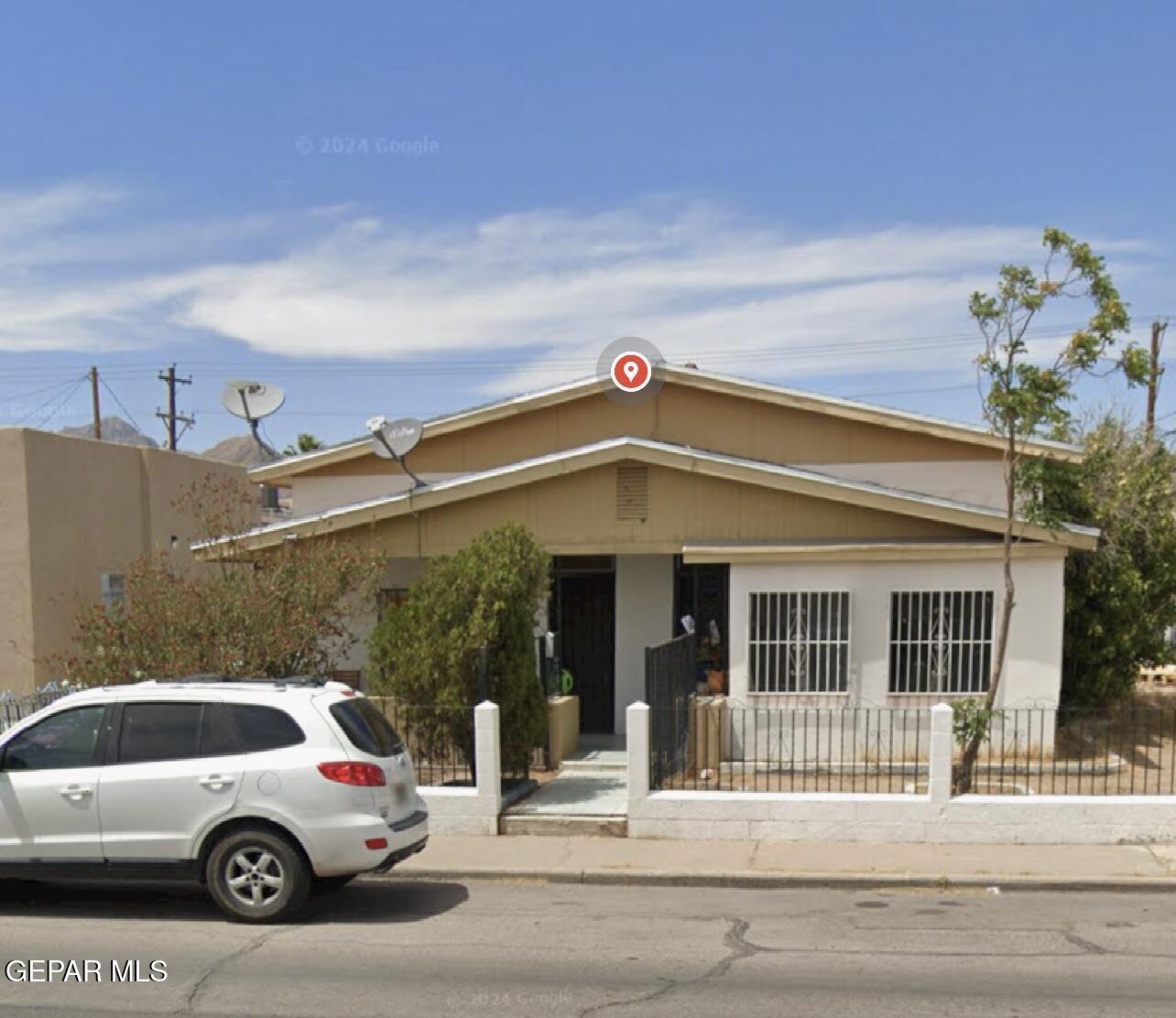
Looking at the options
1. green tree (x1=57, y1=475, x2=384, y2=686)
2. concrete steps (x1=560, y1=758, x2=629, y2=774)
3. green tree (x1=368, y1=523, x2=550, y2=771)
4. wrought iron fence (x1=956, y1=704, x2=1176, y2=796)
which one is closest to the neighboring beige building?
green tree (x1=57, y1=475, x2=384, y2=686)

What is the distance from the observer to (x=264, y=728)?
25.6 ft

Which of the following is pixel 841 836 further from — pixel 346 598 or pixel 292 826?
pixel 346 598

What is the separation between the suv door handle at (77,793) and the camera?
25.4 feet

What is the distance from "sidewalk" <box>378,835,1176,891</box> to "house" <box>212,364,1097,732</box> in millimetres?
3215

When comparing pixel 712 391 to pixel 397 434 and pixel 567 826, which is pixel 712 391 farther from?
pixel 567 826

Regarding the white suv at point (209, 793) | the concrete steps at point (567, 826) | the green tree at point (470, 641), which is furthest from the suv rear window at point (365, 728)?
the green tree at point (470, 641)

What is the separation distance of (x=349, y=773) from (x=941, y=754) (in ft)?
17.4

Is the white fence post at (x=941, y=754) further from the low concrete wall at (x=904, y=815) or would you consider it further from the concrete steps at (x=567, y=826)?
the concrete steps at (x=567, y=826)

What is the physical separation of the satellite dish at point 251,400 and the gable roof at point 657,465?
15.2 ft

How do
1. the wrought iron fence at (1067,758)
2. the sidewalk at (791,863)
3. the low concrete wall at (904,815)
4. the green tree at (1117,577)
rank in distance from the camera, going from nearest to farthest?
the sidewalk at (791,863) → the low concrete wall at (904,815) → the wrought iron fence at (1067,758) → the green tree at (1117,577)

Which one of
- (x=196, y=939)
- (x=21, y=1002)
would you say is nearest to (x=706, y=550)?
(x=196, y=939)

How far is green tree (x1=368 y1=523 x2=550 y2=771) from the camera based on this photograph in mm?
11047

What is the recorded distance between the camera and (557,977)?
6684mm

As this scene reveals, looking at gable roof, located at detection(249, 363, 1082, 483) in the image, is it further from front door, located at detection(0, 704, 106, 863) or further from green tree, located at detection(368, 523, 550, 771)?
front door, located at detection(0, 704, 106, 863)
